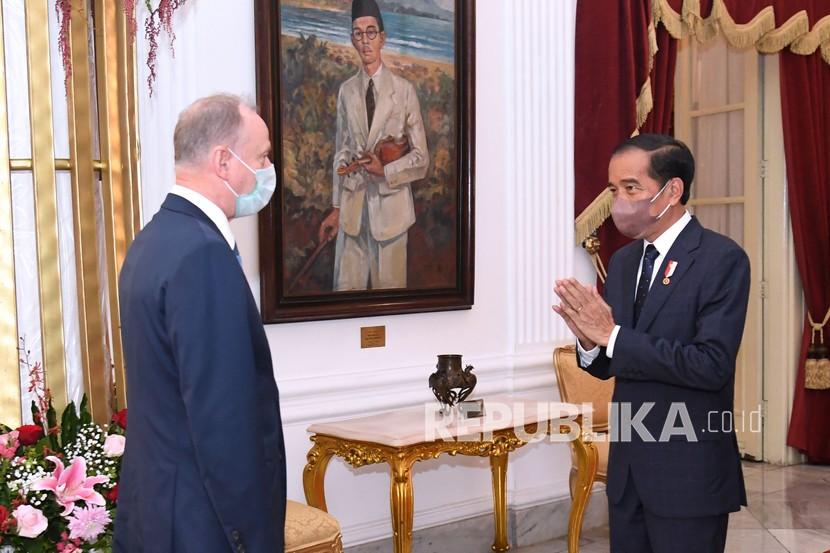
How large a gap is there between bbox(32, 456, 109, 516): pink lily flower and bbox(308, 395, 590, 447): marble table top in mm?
1234

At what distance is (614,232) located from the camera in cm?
551

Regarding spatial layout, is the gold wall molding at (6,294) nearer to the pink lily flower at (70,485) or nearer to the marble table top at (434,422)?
the pink lily flower at (70,485)

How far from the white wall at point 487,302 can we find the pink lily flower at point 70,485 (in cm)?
144

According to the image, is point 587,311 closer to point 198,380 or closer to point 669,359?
point 669,359

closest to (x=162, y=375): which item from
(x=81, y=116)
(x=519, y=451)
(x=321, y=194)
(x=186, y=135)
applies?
(x=186, y=135)

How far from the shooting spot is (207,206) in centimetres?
216

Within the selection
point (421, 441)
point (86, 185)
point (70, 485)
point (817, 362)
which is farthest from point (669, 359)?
point (817, 362)

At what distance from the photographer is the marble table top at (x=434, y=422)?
3949 mm

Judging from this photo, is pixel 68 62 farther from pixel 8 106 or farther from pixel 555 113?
pixel 555 113

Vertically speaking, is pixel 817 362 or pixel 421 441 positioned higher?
pixel 421 441

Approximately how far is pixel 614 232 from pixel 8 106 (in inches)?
130

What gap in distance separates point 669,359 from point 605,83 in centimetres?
304

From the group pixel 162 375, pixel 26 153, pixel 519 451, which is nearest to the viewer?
pixel 162 375

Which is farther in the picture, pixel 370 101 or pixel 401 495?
pixel 370 101
